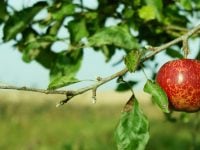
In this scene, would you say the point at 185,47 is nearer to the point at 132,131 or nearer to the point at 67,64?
the point at 132,131

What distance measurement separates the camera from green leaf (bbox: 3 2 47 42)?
8.38ft

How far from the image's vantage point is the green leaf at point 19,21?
8.38 ft

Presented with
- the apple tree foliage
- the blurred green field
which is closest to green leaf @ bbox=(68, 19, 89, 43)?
the apple tree foliage

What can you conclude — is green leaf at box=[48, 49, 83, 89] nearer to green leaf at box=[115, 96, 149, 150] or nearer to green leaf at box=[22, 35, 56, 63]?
green leaf at box=[22, 35, 56, 63]

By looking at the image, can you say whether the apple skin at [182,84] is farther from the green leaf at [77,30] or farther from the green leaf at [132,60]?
the green leaf at [77,30]

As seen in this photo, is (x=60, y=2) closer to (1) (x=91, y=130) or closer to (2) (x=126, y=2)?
(2) (x=126, y=2)

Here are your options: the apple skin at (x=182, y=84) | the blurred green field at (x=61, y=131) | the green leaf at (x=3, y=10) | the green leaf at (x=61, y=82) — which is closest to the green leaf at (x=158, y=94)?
the apple skin at (x=182, y=84)

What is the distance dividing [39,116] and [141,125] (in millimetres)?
9517

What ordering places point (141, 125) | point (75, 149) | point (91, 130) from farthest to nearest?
point (91, 130)
point (75, 149)
point (141, 125)

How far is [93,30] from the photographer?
103 inches

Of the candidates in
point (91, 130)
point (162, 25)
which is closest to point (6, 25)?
point (162, 25)

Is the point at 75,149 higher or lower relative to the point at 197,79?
lower

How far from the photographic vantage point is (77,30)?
99.7 inches

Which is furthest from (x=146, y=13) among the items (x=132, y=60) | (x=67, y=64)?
(x=132, y=60)
